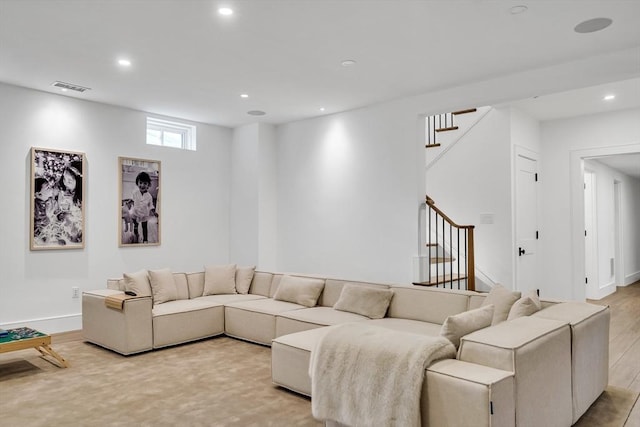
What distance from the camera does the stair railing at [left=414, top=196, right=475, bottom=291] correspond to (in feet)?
17.8

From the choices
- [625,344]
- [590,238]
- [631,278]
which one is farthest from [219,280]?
[631,278]

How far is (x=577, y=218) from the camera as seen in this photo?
6.39 m

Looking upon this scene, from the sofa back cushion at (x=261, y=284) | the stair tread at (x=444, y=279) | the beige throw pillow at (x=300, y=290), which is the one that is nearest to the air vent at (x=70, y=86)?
the sofa back cushion at (x=261, y=284)

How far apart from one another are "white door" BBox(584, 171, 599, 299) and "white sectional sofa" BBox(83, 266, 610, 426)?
4727 millimetres

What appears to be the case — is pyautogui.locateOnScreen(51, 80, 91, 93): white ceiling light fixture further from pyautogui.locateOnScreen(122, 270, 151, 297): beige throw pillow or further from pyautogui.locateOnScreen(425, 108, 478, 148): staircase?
pyautogui.locateOnScreen(425, 108, 478, 148): staircase

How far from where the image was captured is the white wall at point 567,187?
618 centimetres

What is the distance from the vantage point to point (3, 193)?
4.95 metres

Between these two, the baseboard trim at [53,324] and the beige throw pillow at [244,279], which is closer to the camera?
the baseboard trim at [53,324]

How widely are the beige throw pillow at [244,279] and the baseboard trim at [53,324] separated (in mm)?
1950

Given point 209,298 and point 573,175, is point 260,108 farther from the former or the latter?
point 573,175

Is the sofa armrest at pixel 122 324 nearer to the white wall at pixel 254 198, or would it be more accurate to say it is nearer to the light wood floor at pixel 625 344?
the white wall at pixel 254 198

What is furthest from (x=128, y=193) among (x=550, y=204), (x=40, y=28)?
(x=550, y=204)

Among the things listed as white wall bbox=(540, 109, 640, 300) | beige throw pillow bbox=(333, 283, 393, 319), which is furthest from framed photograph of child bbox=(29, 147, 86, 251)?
white wall bbox=(540, 109, 640, 300)

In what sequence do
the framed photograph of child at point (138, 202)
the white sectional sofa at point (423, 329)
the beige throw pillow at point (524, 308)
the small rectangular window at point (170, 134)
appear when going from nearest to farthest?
the white sectional sofa at point (423, 329) < the beige throw pillow at point (524, 308) < the framed photograph of child at point (138, 202) < the small rectangular window at point (170, 134)
